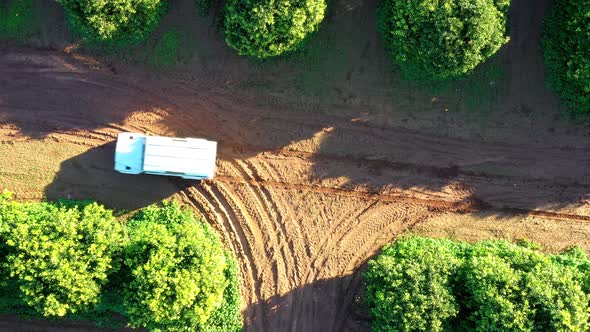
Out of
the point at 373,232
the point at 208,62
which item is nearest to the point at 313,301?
the point at 373,232

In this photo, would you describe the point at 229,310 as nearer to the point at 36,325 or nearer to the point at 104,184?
the point at 104,184

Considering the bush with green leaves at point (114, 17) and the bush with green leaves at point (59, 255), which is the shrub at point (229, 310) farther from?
the bush with green leaves at point (114, 17)

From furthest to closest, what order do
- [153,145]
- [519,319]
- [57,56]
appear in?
[57,56]
[153,145]
[519,319]

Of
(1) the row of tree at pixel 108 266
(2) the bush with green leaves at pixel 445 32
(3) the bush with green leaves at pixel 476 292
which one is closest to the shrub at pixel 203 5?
(2) the bush with green leaves at pixel 445 32

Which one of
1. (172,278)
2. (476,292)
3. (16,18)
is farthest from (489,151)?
(16,18)

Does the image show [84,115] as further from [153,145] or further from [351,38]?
[351,38]

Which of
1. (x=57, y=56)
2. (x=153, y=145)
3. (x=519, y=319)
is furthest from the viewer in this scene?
(x=57, y=56)

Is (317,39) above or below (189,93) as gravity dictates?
above

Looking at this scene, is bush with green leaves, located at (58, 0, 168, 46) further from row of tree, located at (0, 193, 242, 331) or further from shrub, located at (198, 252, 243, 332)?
shrub, located at (198, 252, 243, 332)
